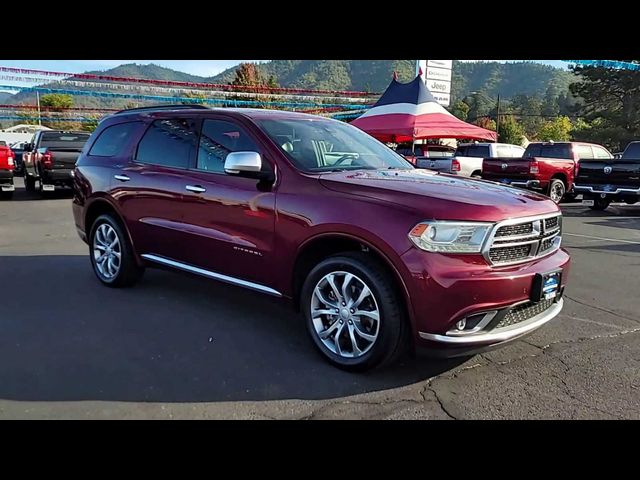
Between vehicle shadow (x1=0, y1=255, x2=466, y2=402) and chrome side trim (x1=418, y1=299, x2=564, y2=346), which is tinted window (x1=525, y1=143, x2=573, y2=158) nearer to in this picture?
vehicle shadow (x1=0, y1=255, x2=466, y2=402)

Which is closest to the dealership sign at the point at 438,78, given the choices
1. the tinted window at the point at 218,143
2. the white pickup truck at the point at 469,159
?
the white pickup truck at the point at 469,159

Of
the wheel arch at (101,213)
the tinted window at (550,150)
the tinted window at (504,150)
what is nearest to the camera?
the wheel arch at (101,213)

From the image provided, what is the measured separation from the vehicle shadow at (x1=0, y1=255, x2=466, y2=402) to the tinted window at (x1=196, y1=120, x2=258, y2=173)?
1235mm

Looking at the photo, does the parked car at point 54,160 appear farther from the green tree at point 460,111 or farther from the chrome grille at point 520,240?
the green tree at point 460,111

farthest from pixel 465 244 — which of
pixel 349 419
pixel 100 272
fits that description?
pixel 100 272

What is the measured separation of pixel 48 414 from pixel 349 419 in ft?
5.73

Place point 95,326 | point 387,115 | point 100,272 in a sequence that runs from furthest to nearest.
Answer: point 387,115
point 100,272
point 95,326

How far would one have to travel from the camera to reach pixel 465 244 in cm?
302

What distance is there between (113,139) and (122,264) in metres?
1.40

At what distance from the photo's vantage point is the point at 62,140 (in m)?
14.6

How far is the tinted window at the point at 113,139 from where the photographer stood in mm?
5234

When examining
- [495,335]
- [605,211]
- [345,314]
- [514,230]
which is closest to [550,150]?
[605,211]

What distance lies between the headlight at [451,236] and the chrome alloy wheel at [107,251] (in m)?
3.49
